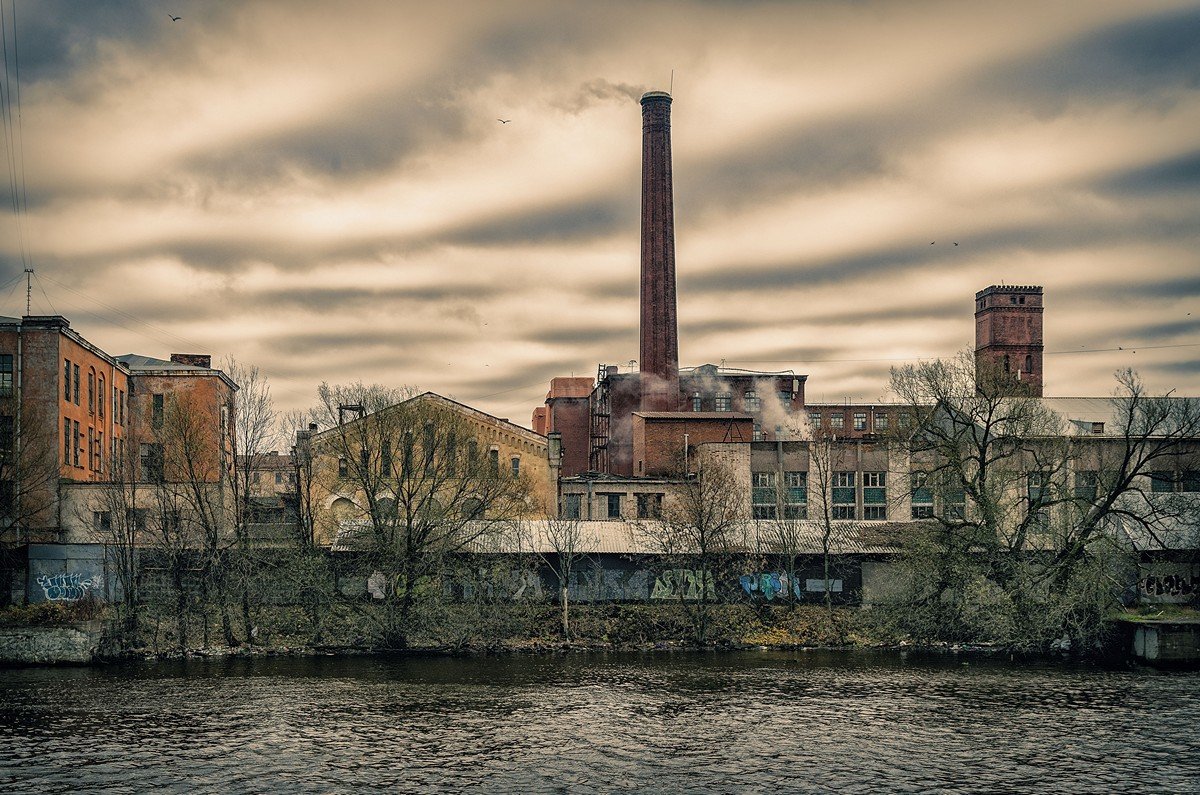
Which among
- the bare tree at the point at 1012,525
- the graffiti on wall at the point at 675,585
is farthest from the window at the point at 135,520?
the bare tree at the point at 1012,525

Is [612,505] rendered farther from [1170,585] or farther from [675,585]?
[1170,585]

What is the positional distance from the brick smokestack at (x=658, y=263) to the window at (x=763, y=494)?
1045 centimetres

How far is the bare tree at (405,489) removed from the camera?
1962 inches

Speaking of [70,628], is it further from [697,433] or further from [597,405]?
[597,405]

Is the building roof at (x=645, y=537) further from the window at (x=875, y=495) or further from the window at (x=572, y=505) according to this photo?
the window at (x=572, y=505)

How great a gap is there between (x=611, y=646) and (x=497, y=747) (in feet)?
69.0

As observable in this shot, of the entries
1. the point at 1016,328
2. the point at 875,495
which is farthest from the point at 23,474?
the point at 1016,328

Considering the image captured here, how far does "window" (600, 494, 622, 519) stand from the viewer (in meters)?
66.1

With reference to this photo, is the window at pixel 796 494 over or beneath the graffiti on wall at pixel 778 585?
over

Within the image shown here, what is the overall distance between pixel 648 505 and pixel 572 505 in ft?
16.2

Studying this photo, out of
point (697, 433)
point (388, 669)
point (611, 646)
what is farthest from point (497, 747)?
point (697, 433)

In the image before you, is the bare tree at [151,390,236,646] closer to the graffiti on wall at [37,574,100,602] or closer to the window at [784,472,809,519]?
the graffiti on wall at [37,574,100,602]

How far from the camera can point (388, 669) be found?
42.4 metres

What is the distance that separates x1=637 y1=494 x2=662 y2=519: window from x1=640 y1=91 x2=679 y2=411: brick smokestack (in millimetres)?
9647
